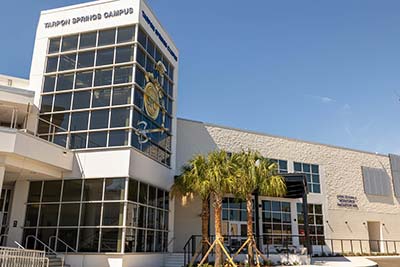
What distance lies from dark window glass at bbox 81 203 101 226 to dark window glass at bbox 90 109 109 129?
12.8 feet

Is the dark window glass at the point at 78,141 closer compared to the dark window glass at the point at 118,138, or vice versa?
the dark window glass at the point at 118,138

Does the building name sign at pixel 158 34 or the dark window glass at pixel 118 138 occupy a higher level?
the building name sign at pixel 158 34

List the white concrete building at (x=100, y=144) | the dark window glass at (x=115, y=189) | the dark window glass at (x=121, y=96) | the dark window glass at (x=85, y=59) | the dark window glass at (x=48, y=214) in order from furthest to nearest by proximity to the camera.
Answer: the dark window glass at (x=85, y=59)
the dark window glass at (x=121, y=96)
the dark window glass at (x=48, y=214)
the dark window glass at (x=115, y=189)
the white concrete building at (x=100, y=144)

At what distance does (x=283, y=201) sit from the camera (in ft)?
91.0

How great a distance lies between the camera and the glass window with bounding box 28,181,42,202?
18.5m

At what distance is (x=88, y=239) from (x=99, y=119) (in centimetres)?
580

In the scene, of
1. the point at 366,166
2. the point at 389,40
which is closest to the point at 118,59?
the point at 389,40

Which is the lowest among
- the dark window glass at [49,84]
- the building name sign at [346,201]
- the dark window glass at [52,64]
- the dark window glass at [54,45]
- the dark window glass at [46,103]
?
the building name sign at [346,201]

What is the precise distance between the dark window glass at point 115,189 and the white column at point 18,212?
14.3 ft

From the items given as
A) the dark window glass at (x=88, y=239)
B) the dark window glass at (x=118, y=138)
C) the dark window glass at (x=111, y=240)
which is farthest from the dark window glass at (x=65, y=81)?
the dark window glass at (x=111, y=240)

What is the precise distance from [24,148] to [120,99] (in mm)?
5238

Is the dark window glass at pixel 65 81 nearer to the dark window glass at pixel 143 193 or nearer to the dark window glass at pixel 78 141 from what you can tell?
the dark window glass at pixel 78 141

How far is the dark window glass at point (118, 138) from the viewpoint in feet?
60.1

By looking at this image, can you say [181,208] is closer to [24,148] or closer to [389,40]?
[24,148]
